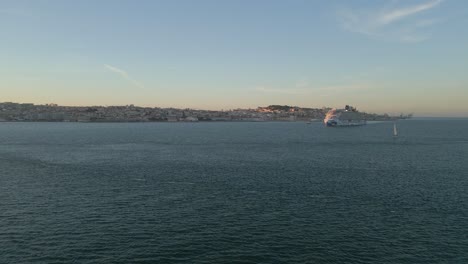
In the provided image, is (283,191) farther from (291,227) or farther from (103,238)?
(103,238)

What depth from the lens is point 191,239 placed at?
32594 millimetres

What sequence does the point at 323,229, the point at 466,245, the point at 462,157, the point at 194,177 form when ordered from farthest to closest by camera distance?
the point at 462,157 < the point at 194,177 < the point at 323,229 < the point at 466,245

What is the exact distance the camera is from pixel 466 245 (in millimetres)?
31531

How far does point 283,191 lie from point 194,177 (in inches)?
667

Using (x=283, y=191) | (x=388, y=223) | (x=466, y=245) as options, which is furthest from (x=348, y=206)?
(x=466, y=245)

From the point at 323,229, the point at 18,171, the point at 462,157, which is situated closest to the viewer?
the point at 323,229

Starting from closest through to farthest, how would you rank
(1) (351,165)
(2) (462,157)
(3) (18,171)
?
(3) (18,171), (1) (351,165), (2) (462,157)

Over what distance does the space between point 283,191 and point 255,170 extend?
1733cm

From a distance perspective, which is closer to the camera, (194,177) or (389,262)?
(389,262)

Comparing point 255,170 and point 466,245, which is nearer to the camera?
point 466,245

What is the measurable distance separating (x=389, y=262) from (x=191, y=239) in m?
17.4

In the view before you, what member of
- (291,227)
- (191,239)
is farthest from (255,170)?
(191,239)

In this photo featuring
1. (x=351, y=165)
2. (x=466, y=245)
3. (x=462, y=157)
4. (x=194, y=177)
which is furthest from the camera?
(x=462, y=157)

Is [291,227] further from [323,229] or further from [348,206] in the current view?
[348,206]
